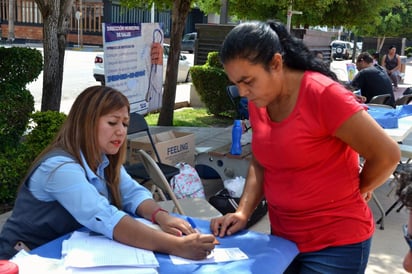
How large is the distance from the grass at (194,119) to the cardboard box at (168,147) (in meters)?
3.72

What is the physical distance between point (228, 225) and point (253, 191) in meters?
0.18

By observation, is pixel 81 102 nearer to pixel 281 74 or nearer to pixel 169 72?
pixel 281 74

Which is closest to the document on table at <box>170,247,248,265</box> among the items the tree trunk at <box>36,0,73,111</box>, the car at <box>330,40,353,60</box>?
the tree trunk at <box>36,0,73,111</box>

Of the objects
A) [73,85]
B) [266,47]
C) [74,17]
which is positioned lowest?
[73,85]

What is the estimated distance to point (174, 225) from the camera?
1971 mm

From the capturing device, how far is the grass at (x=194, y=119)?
31.7 ft

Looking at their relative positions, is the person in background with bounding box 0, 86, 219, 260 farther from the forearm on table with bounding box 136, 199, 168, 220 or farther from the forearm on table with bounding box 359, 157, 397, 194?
the forearm on table with bounding box 359, 157, 397, 194

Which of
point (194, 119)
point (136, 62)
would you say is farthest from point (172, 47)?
point (194, 119)

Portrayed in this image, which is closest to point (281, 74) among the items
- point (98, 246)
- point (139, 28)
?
point (98, 246)

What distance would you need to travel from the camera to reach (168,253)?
1816 mm

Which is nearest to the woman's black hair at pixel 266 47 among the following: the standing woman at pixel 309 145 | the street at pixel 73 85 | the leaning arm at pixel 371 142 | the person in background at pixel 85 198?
A: the standing woman at pixel 309 145

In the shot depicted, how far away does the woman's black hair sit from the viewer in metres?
1.67

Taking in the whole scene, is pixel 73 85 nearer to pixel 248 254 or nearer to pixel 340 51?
pixel 248 254

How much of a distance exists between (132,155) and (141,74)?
2142 mm
